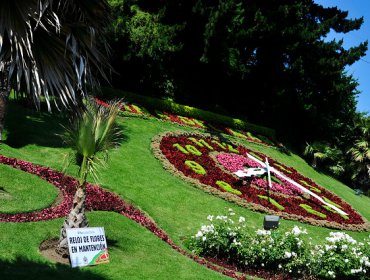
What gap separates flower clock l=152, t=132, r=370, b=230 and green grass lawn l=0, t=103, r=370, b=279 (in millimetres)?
571

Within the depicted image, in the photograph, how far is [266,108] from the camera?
3494cm

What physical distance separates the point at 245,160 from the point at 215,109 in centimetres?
1203

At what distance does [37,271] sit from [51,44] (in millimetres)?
3890

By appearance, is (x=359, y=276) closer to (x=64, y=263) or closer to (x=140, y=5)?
(x=64, y=263)

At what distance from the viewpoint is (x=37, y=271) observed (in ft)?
25.1

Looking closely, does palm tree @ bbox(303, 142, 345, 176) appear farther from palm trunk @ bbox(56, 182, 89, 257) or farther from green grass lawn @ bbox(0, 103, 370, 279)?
palm trunk @ bbox(56, 182, 89, 257)

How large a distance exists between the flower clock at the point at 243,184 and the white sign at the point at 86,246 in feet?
26.7

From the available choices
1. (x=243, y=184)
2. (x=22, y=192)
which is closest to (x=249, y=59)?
(x=243, y=184)

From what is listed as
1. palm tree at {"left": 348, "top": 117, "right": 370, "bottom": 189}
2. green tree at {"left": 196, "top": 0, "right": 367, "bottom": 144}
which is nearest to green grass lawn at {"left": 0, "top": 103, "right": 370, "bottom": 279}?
green tree at {"left": 196, "top": 0, "right": 367, "bottom": 144}

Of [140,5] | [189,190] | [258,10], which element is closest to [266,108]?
[258,10]

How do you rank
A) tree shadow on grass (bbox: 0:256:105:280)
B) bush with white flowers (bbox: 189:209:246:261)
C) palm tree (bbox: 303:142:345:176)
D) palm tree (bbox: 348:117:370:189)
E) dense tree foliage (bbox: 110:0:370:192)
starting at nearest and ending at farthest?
tree shadow on grass (bbox: 0:256:105:280)
bush with white flowers (bbox: 189:209:246:261)
dense tree foliage (bbox: 110:0:370:192)
palm tree (bbox: 303:142:345:176)
palm tree (bbox: 348:117:370:189)

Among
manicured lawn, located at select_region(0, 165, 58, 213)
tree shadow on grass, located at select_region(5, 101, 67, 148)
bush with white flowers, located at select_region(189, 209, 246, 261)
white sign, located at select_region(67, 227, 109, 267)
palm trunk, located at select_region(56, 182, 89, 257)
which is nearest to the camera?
white sign, located at select_region(67, 227, 109, 267)

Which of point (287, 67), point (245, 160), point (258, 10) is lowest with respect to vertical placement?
point (245, 160)

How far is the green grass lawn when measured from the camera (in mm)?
8414
